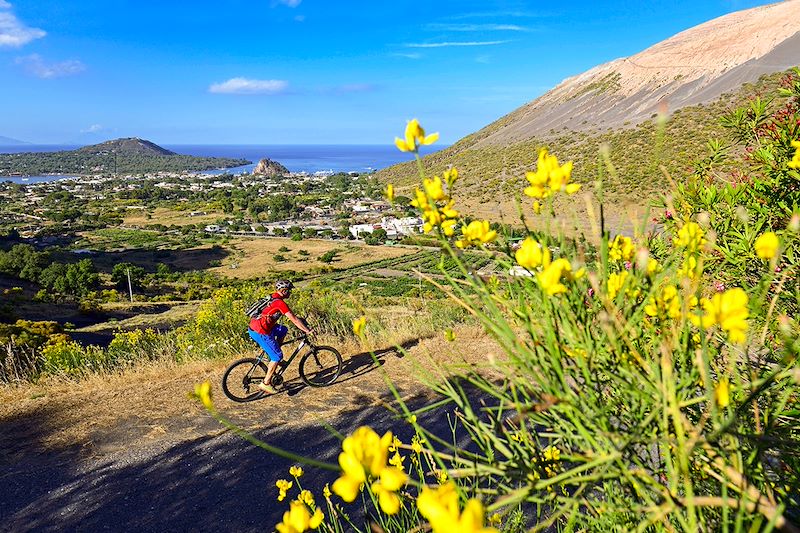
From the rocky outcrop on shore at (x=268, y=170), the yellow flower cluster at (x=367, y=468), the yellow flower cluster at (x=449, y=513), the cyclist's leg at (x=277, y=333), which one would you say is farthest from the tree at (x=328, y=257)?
the rocky outcrop on shore at (x=268, y=170)

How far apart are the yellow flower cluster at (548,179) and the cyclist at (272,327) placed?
4417 millimetres

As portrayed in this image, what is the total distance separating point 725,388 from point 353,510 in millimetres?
3081

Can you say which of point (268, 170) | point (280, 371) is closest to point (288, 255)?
point (280, 371)

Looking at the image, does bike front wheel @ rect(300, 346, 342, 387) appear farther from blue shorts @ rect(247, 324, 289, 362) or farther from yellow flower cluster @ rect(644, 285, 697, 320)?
yellow flower cluster @ rect(644, 285, 697, 320)

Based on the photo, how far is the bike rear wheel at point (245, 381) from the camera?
5.41m

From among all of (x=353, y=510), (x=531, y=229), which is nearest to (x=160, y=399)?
(x=353, y=510)

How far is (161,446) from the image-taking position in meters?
4.50

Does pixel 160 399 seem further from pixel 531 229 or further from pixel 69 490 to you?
pixel 531 229

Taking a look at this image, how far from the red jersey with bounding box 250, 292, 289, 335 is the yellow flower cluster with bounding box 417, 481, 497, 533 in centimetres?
470

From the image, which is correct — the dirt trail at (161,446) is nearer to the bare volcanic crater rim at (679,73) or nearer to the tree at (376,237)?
the tree at (376,237)

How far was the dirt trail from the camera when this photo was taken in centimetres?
359

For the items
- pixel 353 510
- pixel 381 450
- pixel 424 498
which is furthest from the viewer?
pixel 353 510

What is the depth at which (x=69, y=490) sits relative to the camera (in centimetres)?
387

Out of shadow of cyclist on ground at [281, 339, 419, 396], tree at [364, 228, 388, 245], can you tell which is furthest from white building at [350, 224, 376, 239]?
shadow of cyclist on ground at [281, 339, 419, 396]
